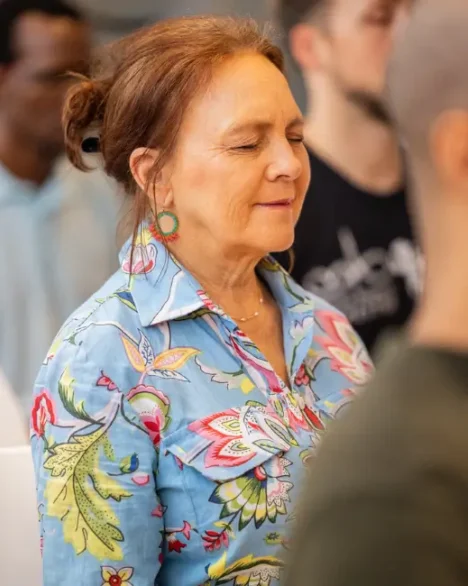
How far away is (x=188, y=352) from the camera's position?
1171 mm

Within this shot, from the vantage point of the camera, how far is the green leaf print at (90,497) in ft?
3.56

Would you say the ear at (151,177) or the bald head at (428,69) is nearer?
the bald head at (428,69)

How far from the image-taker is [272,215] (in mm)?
1194

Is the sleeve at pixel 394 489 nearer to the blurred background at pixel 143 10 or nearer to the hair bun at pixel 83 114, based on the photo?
the hair bun at pixel 83 114

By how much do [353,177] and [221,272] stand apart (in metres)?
0.77

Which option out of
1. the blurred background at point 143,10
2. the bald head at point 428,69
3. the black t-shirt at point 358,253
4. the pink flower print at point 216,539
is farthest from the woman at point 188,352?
the blurred background at point 143,10

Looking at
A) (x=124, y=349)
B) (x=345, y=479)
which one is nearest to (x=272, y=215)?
(x=124, y=349)

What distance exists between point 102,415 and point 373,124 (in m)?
1.13

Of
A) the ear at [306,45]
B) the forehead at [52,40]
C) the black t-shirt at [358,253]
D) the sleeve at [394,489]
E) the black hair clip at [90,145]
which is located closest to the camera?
the sleeve at [394,489]

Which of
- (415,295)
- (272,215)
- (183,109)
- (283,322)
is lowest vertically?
(415,295)

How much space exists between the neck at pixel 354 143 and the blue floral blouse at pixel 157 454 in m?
0.85

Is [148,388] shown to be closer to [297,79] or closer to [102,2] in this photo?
[297,79]

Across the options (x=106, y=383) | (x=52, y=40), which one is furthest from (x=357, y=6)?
(x=106, y=383)

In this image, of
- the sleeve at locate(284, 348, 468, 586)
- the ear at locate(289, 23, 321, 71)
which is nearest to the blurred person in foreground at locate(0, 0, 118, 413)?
the ear at locate(289, 23, 321, 71)
